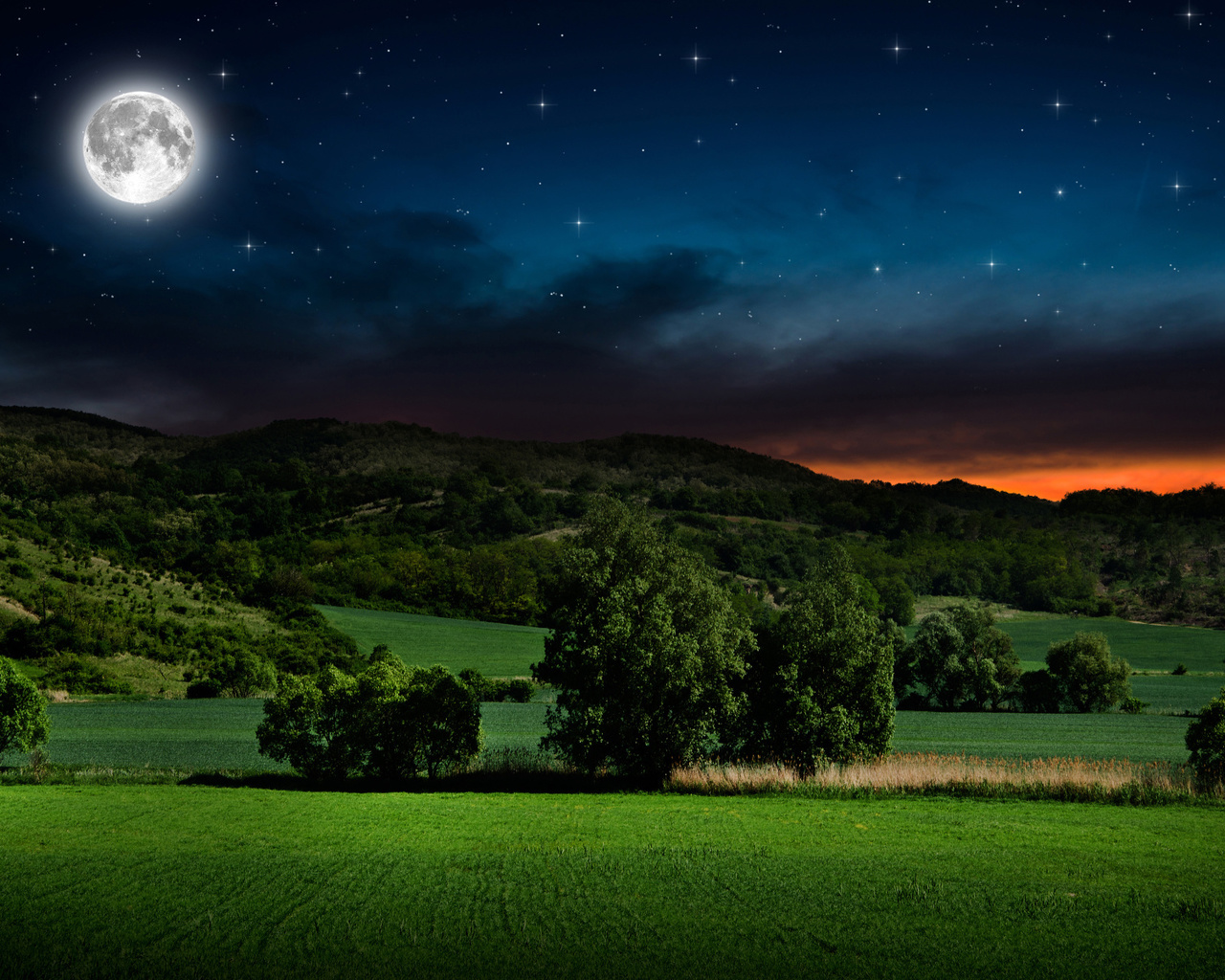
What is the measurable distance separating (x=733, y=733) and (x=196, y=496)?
166700 millimetres

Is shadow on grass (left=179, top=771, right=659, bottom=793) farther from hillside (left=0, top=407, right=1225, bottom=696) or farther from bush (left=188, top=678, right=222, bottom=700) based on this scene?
hillside (left=0, top=407, right=1225, bottom=696)

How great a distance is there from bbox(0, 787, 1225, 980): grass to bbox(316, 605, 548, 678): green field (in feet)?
195

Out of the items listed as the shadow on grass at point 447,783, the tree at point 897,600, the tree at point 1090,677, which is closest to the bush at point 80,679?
the shadow on grass at point 447,783

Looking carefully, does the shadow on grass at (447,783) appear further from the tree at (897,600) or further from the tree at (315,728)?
the tree at (897,600)

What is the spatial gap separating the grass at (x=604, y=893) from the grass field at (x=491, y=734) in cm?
1518

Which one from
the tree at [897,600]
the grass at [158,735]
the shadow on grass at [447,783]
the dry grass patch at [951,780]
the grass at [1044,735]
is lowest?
the grass at [1044,735]

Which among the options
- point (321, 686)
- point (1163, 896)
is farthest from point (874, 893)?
point (321, 686)

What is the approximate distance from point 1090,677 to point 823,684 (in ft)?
149

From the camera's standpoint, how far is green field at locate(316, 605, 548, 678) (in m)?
84.9

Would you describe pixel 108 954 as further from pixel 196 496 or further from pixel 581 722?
pixel 196 496

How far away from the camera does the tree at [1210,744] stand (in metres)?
25.3

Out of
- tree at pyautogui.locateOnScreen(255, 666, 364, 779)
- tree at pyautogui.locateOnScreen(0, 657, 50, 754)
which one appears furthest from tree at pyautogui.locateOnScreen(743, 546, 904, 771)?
tree at pyautogui.locateOnScreen(0, 657, 50, 754)

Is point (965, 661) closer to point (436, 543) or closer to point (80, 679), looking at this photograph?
point (80, 679)

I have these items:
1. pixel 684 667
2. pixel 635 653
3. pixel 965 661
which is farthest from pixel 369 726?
pixel 965 661
